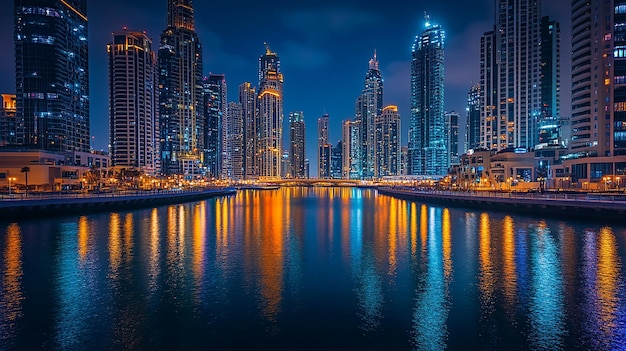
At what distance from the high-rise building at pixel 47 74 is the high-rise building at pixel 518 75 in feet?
636

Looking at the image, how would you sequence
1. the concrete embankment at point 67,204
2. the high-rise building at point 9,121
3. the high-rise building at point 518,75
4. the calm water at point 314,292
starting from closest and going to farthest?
1. the calm water at point 314,292
2. the concrete embankment at point 67,204
3. the high-rise building at point 9,121
4. the high-rise building at point 518,75

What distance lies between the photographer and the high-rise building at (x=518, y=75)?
177888 millimetres

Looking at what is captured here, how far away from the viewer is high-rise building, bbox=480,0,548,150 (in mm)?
177888

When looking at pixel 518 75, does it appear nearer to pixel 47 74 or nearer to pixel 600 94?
pixel 600 94

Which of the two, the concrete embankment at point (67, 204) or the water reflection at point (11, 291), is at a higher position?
the concrete embankment at point (67, 204)

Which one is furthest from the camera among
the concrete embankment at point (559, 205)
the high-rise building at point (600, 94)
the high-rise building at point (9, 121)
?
the high-rise building at point (9, 121)

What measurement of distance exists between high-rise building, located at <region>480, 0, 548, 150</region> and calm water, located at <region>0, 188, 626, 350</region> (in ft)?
509

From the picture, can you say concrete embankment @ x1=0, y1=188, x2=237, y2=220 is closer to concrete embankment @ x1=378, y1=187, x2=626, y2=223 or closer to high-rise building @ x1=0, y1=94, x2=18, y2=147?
concrete embankment @ x1=378, y1=187, x2=626, y2=223

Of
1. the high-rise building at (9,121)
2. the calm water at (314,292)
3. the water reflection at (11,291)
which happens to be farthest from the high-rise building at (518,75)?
the high-rise building at (9,121)

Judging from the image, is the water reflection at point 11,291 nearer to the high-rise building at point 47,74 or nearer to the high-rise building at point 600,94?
the high-rise building at point 600,94

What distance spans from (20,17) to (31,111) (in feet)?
121

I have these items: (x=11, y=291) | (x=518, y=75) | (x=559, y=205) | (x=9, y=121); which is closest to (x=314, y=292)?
(x=11, y=291)

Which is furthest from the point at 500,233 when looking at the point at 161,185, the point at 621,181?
the point at 161,185

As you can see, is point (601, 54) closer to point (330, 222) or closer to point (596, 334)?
point (330, 222)
